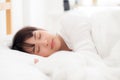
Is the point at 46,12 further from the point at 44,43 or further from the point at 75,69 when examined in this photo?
the point at 75,69

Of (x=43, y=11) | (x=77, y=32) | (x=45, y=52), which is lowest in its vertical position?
(x=45, y=52)

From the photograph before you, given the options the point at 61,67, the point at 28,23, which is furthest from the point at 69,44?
the point at 28,23

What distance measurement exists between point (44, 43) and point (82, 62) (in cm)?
43

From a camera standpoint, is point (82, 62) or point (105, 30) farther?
point (105, 30)

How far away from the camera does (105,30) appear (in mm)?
1152

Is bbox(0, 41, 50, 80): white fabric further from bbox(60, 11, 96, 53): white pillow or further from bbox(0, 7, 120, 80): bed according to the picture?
bbox(60, 11, 96, 53): white pillow

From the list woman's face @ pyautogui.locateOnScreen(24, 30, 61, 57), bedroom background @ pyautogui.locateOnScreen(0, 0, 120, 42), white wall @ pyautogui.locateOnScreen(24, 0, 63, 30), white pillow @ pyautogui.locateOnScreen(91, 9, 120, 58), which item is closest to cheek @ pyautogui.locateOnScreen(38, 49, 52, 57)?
woman's face @ pyautogui.locateOnScreen(24, 30, 61, 57)

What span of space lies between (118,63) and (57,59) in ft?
0.79

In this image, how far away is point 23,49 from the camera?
134 cm

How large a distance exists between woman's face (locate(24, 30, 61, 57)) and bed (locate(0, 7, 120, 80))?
0.15m

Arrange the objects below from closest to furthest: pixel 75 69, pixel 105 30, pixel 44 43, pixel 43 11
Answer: pixel 75 69
pixel 105 30
pixel 44 43
pixel 43 11

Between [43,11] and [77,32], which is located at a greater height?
[43,11]

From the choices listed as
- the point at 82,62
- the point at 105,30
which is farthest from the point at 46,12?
the point at 82,62

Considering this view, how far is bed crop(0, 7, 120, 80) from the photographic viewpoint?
774 millimetres
